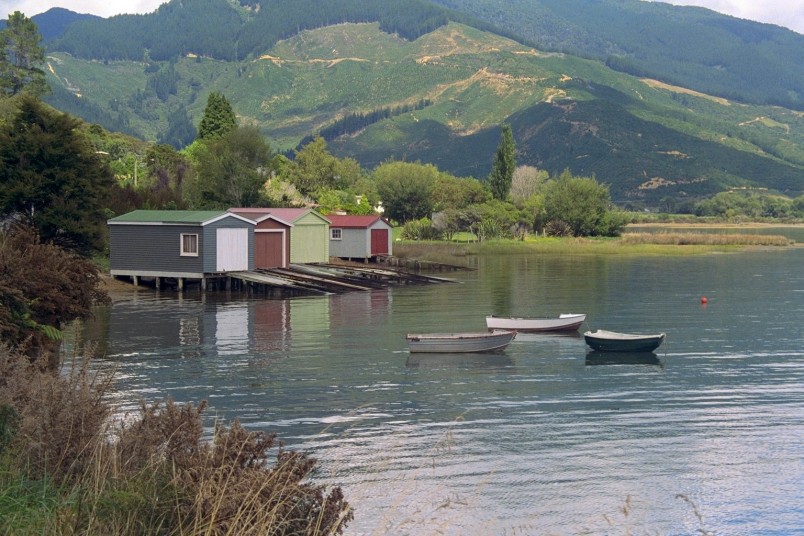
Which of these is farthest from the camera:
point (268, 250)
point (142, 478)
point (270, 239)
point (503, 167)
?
point (503, 167)

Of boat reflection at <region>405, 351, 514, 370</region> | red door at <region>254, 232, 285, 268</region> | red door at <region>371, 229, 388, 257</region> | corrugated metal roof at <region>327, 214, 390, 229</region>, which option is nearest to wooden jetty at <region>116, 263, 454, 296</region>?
red door at <region>254, 232, 285, 268</region>

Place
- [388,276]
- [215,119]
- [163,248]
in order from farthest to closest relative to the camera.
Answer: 1. [215,119]
2. [388,276]
3. [163,248]

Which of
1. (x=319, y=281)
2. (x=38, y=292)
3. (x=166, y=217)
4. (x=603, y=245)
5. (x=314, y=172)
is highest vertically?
(x=314, y=172)

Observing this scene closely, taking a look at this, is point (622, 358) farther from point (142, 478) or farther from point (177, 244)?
point (177, 244)

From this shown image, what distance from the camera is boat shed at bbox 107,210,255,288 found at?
6600 cm

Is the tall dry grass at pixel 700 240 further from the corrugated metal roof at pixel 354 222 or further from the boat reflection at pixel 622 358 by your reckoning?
the boat reflection at pixel 622 358

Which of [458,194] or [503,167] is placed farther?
[503,167]

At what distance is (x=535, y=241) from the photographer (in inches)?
4732

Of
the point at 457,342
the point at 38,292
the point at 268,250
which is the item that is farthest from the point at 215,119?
the point at 38,292

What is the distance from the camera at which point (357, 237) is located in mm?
85375

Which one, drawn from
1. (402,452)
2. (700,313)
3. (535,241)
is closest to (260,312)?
(700,313)

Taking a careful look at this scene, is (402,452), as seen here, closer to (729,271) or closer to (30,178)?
(30,178)

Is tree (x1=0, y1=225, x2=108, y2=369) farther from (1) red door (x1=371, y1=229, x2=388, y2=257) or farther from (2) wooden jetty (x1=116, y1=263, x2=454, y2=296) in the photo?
(1) red door (x1=371, y1=229, x2=388, y2=257)

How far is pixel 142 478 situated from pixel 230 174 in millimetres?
83197
